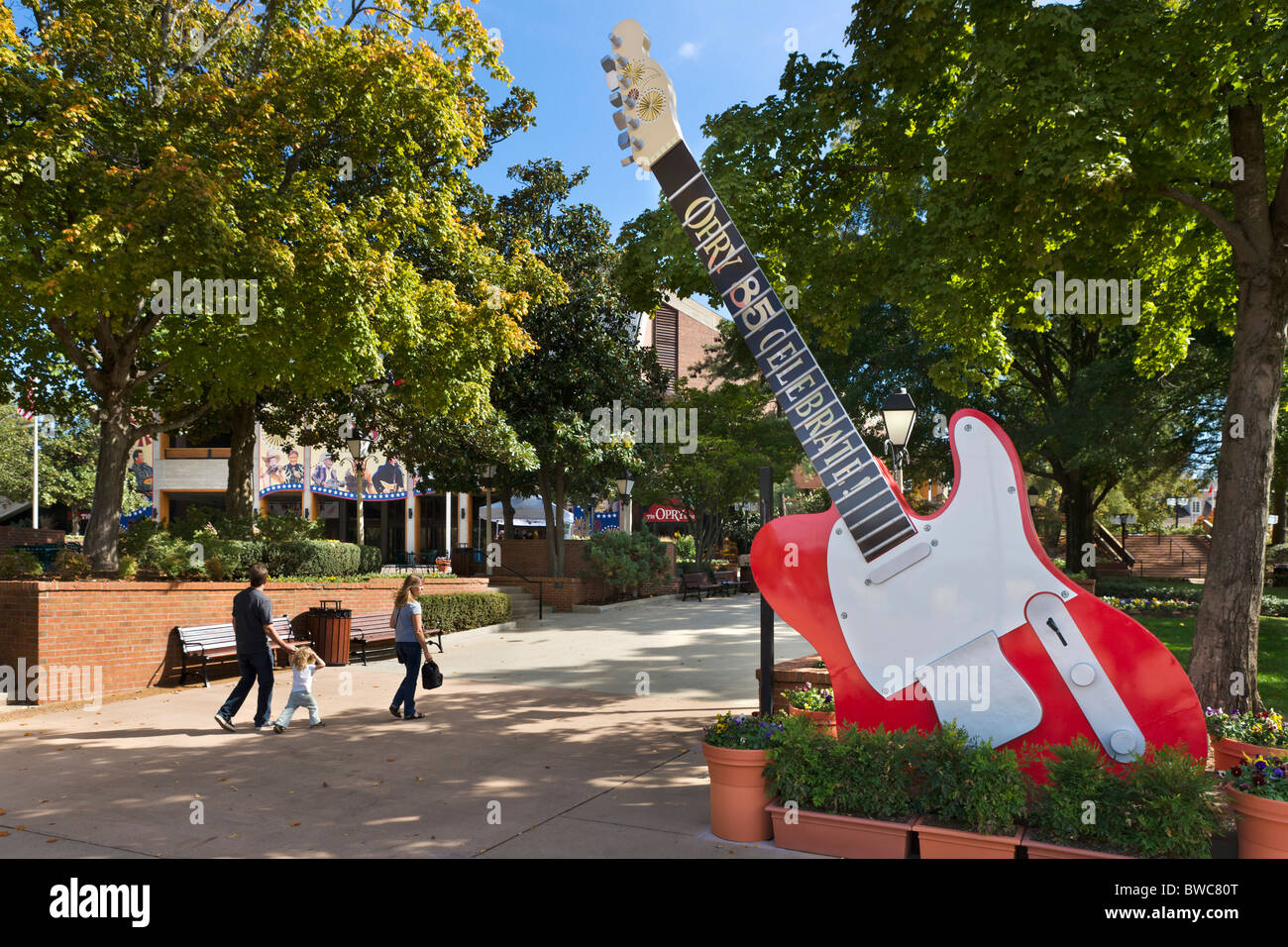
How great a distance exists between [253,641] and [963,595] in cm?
704

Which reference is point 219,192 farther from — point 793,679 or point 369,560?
point 369,560

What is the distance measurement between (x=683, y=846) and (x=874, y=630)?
81.8 inches

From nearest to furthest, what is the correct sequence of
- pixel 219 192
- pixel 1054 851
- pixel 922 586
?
pixel 1054 851 < pixel 922 586 < pixel 219 192

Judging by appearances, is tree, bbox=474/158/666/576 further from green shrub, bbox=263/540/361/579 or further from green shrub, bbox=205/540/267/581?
green shrub, bbox=205/540/267/581

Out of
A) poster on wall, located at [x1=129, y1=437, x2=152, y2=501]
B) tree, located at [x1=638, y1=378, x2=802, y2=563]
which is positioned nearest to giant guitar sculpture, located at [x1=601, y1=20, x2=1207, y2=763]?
tree, located at [x1=638, y1=378, x2=802, y2=563]

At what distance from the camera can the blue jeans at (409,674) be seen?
385 inches

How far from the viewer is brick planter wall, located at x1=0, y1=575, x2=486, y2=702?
34.8 ft

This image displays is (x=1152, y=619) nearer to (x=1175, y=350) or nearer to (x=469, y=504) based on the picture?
(x=1175, y=350)

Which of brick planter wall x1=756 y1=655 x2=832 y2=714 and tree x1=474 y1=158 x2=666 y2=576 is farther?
tree x1=474 y1=158 x2=666 y2=576

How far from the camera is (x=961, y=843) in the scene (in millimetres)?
5203

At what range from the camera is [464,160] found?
1518 centimetres

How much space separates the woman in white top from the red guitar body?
460 centimetres

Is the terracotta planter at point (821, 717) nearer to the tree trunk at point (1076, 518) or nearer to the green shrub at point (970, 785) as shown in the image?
the green shrub at point (970, 785)

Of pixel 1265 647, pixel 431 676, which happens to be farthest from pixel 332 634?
pixel 1265 647
